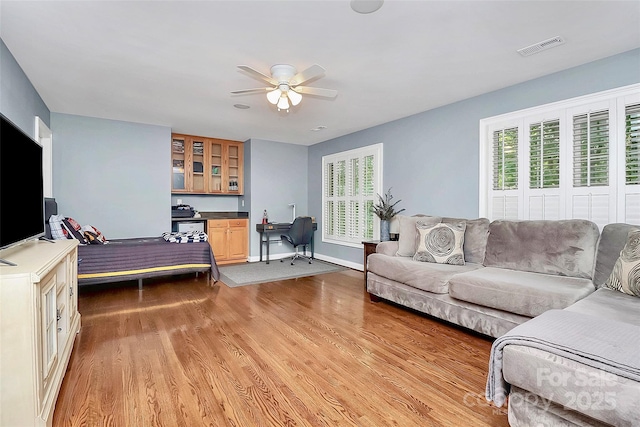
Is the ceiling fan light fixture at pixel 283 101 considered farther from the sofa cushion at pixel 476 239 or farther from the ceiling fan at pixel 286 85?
the sofa cushion at pixel 476 239

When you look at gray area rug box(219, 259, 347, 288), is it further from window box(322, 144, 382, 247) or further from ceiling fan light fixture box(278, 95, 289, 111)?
ceiling fan light fixture box(278, 95, 289, 111)

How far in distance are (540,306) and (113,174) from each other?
18.1 ft

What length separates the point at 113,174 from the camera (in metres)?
4.74

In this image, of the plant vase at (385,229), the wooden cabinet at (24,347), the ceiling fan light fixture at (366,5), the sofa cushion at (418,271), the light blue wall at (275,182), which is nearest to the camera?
the wooden cabinet at (24,347)

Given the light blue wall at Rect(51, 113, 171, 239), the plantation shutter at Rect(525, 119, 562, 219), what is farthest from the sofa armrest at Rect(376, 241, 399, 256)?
the light blue wall at Rect(51, 113, 171, 239)

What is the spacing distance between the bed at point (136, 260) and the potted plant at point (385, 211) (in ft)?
7.91

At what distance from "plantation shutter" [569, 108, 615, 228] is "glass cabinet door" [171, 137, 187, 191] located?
224 inches

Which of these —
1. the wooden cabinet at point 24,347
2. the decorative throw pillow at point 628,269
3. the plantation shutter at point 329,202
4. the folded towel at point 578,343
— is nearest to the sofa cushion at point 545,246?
the decorative throw pillow at point 628,269

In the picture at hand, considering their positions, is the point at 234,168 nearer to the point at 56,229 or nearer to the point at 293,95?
the point at 56,229

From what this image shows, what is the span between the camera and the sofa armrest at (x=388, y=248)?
376cm

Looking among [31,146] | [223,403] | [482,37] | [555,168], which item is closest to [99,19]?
[31,146]

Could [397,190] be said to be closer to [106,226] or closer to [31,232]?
[31,232]

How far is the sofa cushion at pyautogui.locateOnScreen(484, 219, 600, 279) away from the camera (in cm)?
260

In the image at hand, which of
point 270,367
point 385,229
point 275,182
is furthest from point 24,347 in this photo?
point 275,182
